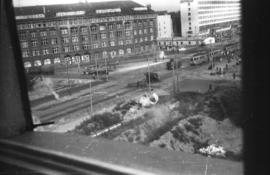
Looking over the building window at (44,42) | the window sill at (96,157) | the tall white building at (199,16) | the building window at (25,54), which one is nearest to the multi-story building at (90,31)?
the building window at (44,42)

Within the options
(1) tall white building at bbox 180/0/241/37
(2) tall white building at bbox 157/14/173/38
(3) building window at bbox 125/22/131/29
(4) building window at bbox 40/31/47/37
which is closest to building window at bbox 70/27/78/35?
(4) building window at bbox 40/31/47/37

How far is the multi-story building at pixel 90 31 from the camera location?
1470 mm

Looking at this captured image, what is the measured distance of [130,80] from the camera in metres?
2.43

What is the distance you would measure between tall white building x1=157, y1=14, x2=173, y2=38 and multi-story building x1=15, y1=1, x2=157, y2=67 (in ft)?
Answer: 0.22

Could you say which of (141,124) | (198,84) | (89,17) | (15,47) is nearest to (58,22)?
(89,17)

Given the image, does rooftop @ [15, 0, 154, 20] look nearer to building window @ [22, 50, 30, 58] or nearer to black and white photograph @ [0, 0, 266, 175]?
black and white photograph @ [0, 0, 266, 175]

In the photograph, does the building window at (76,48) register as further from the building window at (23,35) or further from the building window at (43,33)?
the building window at (23,35)

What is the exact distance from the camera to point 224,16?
0.91m

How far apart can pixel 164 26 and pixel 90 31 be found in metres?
0.47

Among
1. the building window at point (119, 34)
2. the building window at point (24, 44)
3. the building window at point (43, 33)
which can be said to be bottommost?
the building window at point (24, 44)

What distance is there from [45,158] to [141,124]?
70.1 inches

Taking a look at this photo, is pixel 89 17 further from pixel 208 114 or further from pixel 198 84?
pixel 208 114

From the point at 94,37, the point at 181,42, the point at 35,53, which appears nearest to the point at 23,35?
the point at 35,53

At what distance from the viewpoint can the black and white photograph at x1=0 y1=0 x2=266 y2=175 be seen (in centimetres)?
69
